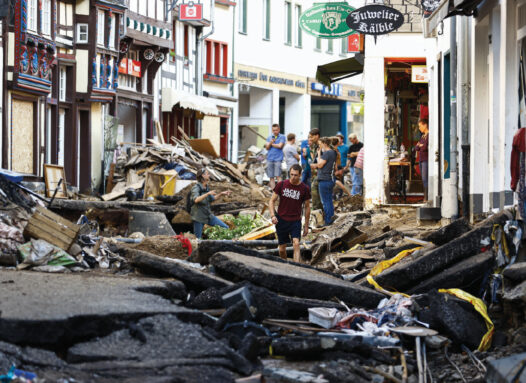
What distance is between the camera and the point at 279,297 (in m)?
10.1

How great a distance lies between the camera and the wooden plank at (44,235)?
599 inches

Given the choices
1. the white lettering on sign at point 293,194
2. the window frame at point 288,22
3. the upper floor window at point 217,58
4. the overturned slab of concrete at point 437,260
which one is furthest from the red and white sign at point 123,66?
the overturned slab of concrete at point 437,260

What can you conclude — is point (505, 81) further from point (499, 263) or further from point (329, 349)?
point (329, 349)

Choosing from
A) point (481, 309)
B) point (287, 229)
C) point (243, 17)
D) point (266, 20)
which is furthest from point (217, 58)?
point (481, 309)

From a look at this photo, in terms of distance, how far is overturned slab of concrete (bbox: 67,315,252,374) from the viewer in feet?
25.5

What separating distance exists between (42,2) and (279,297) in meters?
20.3

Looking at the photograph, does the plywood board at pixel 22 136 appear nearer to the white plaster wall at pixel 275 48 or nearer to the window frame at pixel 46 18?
the window frame at pixel 46 18

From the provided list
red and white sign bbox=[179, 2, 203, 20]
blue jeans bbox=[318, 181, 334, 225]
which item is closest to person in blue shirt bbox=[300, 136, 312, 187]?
blue jeans bbox=[318, 181, 334, 225]

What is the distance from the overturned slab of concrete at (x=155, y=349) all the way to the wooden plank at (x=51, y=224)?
685cm

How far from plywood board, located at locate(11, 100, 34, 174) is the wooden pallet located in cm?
1203

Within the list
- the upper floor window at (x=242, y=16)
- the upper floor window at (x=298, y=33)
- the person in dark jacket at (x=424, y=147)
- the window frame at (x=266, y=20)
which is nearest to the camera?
the person in dark jacket at (x=424, y=147)

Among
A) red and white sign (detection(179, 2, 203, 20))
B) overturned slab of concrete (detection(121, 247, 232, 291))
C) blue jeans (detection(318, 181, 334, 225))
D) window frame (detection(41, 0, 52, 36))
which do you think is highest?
red and white sign (detection(179, 2, 203, 20))

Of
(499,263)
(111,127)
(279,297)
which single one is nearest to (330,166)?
(499,263)

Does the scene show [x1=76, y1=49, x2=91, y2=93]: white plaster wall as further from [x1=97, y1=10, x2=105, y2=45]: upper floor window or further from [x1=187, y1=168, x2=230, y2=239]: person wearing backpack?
[x1=187, y1=168, x2=230, y2=239]: person wearing backpack
